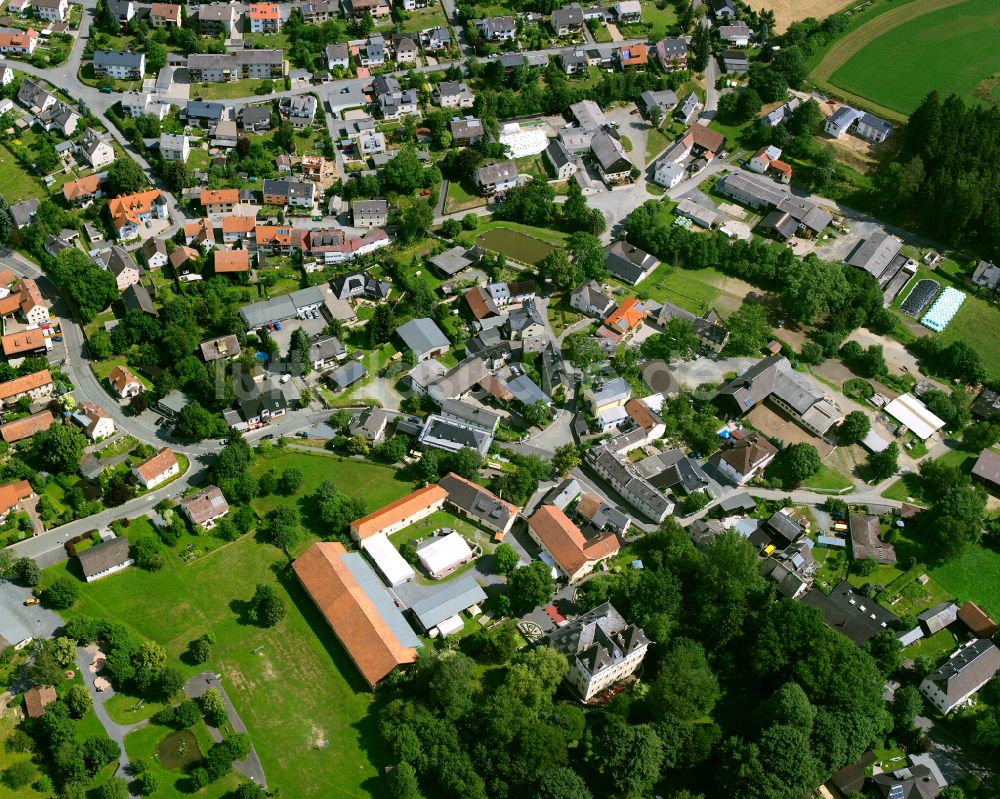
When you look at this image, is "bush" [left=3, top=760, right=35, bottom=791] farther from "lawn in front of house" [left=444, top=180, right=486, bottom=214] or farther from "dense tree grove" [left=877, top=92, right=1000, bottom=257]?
"dense tree grove" [left=877, top=92, right=1000, bottom=257]

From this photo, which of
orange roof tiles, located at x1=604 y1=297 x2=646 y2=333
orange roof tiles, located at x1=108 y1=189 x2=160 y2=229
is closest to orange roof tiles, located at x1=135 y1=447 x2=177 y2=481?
orange roof tiles, located at x1=108 y1=189 x2=160 y2=229

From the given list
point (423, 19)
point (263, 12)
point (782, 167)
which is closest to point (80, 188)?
point (263, 12)

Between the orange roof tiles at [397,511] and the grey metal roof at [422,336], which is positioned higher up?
the grey metal roof at [422,336]

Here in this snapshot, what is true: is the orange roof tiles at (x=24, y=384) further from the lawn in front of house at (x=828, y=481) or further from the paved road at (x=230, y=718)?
the lawn in front of house at (x=828, y=481)

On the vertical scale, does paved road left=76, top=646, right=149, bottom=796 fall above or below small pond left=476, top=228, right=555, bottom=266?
below

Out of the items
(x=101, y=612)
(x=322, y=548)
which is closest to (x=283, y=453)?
(x=322, y=548)

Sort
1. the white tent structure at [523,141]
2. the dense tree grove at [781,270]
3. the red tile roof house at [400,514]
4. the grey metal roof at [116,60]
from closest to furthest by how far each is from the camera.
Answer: the red tile roof house at [400,514], the dense tree grove at [781,270], the white tent structure at [523,141], the grey metal roof at [116,60]

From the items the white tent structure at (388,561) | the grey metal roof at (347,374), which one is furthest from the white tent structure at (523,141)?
the white tent structure at (388,561)
